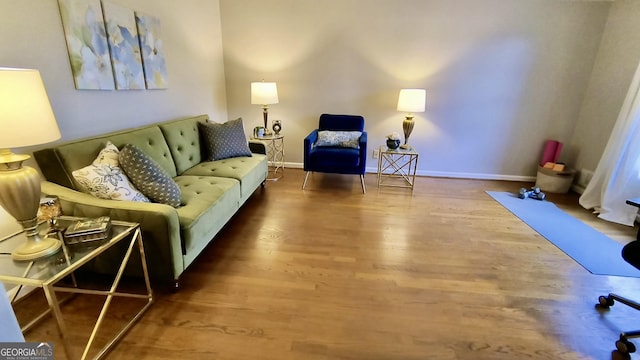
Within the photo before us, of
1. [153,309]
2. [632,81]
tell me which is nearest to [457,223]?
[632,81]

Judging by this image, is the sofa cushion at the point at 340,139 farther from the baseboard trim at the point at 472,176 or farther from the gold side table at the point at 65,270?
the gold side table at the point at 65,270

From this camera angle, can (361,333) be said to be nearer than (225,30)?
Yes

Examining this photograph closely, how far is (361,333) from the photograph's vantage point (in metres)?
1.52

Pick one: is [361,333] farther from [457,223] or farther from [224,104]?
[224,104]

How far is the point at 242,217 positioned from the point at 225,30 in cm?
281

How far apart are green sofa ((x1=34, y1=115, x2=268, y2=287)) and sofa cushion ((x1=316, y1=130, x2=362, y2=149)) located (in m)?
1.34

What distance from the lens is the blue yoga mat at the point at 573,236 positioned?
213 centimetres

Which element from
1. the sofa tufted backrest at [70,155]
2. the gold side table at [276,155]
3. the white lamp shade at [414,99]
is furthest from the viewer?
the gold side table at [276,155]

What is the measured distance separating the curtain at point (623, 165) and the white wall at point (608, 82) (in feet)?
1.02

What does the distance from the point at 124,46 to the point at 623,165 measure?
16.0ft

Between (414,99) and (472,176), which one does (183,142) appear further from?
(472,176)

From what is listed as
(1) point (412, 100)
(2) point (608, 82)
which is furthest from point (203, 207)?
(2) point (608, 82)

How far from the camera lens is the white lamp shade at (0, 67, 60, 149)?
1128 millimetres

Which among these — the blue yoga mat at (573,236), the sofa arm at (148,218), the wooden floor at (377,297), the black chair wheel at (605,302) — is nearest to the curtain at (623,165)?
the wooden floor at (377,297)
